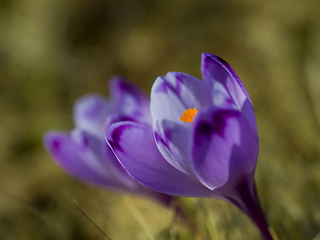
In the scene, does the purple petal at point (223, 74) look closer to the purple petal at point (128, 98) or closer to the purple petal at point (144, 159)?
the purple petal at point (144, 159)

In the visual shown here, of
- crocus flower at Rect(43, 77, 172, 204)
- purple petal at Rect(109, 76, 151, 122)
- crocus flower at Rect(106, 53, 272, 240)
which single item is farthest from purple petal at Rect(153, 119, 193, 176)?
purple petal at Rect(109, 76, 151, 122)

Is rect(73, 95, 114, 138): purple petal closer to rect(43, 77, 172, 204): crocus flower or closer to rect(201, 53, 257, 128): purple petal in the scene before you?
rect(43, 77, 172, 204): crocus flower

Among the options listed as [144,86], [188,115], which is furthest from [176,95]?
[144,86]

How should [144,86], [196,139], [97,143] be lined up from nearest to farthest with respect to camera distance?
1. [196,139]
2. [97,143]
3. [144,86]

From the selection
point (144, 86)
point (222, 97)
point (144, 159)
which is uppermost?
point (222, 97)

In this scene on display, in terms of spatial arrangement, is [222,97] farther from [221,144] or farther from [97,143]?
[97,143]

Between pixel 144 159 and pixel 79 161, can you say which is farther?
pixel 79 161

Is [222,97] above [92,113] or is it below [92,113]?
above

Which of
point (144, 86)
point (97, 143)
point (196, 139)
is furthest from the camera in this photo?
point (144, 86)
